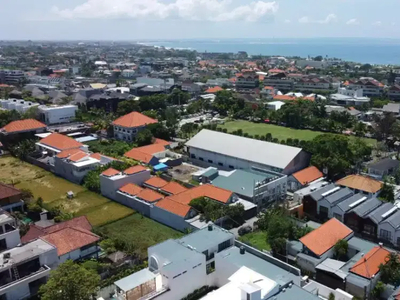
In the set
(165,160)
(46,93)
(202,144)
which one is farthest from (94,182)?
(46,93)

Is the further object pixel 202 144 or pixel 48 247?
pixel 202 144

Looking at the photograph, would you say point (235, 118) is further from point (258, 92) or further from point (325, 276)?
point (325, 276)

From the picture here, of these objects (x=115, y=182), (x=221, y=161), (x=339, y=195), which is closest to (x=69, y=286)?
(x=115, y=182)

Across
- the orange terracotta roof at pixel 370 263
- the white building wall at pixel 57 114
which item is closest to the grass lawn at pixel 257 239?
the orange terracotta roof at pixel 370 263

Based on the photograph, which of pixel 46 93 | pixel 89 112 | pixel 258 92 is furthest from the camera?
pixel 258 92

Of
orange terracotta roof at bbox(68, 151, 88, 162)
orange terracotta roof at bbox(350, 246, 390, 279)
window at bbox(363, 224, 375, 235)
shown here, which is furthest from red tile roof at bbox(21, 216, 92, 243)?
window at bbox(363, 224, 375, 235)

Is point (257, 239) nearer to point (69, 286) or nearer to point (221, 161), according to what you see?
point (69, 286)

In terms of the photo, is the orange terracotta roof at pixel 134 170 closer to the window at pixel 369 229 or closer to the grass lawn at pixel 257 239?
the grass lawn at pixel 257 239
